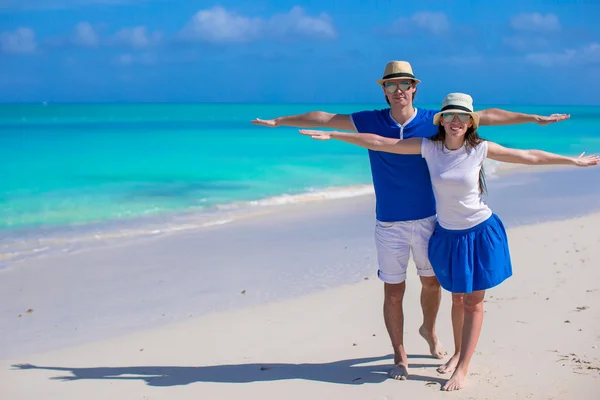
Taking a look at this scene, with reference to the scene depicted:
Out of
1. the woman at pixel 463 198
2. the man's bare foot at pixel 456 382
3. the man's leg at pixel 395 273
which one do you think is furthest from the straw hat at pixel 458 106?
the man's bare foot at pixel 456 382

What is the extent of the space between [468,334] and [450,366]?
339mm

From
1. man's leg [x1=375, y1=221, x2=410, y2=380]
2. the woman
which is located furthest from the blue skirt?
man's leg [x1=375, y1=221, x2=410, y2=380]

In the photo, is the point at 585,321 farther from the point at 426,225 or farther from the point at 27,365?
the point at 27,365

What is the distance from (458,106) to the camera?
3.84 m

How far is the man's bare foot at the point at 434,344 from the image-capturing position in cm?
455

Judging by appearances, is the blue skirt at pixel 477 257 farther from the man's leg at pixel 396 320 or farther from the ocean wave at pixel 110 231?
the ocean wave at pixel 110 231

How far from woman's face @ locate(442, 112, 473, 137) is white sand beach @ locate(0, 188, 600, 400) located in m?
1.44

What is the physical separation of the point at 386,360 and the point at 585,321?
5.08ft

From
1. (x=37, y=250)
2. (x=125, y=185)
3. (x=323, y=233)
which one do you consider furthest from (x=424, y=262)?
(x=125, y=185)

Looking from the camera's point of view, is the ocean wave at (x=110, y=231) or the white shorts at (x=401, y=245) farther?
the ocean wave at (x=110, y=231)

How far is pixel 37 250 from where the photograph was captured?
29.0 ft

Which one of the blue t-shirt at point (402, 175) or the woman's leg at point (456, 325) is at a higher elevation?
the blue t-shirt at point (402, 175)

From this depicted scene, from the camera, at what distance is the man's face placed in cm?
417

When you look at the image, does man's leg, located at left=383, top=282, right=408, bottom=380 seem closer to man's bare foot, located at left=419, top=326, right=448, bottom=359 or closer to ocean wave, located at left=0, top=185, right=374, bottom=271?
man's bare foot, located at left=419, top=326, right=448, bottom=359
